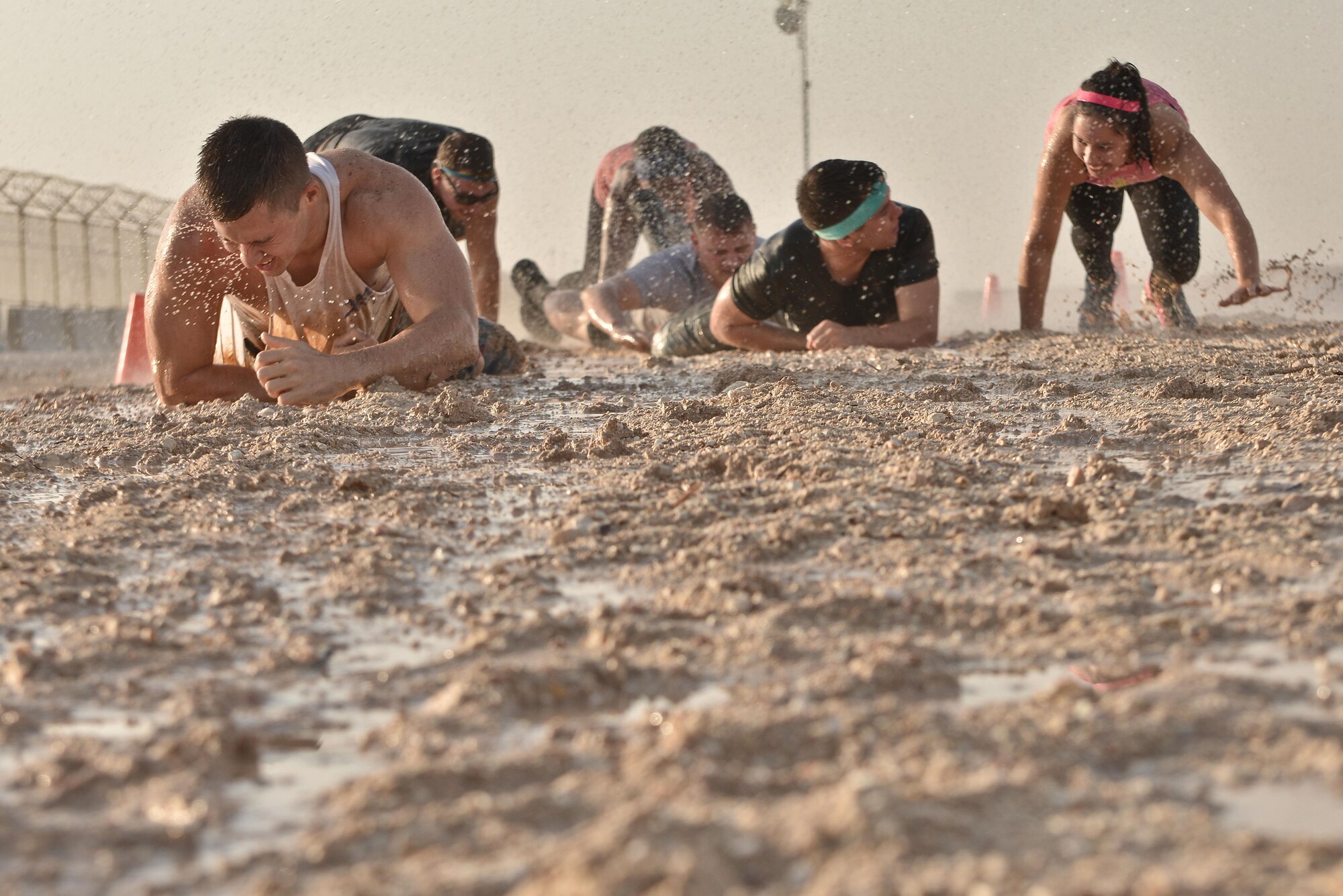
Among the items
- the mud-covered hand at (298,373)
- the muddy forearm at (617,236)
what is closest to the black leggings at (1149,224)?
the muddy forearm at (617,236)

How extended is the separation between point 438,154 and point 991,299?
942 centimetres

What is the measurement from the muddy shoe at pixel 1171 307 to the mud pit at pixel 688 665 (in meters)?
2.89

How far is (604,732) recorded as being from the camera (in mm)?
1186

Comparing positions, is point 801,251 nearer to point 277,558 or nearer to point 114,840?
point 277,558

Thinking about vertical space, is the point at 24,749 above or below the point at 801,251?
below

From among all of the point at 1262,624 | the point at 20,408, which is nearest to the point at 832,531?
the point at 1262,624

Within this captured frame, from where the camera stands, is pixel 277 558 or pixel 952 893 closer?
pixel 952 893

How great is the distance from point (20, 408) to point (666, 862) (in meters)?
4.21

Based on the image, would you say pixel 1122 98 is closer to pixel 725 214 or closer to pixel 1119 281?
pixel 725 214

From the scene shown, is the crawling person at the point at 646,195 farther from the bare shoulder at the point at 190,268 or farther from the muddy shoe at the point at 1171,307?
the bare shoulder at the point at 190,268

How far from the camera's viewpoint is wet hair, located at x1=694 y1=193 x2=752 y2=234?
5.86m

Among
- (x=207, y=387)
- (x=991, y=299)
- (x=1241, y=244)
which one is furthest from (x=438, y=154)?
(x=991, y=299)

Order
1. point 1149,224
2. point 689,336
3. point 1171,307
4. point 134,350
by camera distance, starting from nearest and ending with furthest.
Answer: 1. point 1149,224
2. point 689,336
3. point 1171,307
4. point 134,350

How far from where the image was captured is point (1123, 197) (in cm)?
547
